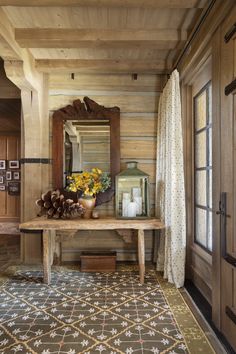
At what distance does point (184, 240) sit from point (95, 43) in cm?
221

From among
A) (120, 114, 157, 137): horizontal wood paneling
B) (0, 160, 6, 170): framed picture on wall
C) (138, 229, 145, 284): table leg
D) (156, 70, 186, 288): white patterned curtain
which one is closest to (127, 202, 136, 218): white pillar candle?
(138, 229, 145, 284): table leg

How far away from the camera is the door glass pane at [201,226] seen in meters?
2.76

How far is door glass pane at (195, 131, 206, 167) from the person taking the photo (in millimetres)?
2766

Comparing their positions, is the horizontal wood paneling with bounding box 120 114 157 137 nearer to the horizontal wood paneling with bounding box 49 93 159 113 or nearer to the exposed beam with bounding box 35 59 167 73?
the horizontal wood paneling with bounding box 49 93 159 113

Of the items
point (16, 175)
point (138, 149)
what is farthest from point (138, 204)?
point (16, 175)

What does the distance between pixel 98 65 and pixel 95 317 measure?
2742 millimetres

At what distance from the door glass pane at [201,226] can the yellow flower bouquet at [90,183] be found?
116 centimetres

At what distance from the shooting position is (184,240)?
282 cm

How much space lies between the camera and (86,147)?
3547 mm

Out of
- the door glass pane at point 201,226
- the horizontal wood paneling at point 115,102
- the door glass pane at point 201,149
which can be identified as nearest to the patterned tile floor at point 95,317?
the door glass pane at point 201,226

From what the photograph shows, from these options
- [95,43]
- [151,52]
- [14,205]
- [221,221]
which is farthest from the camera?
[14,205]

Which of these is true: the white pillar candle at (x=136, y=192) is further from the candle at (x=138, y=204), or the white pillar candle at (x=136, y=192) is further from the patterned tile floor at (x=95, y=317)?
the patterned tile floor at (x=95, y=317)

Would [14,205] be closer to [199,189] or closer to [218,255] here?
[199,189]

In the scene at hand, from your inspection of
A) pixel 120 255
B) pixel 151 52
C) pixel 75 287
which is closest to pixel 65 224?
pixel 75 287
